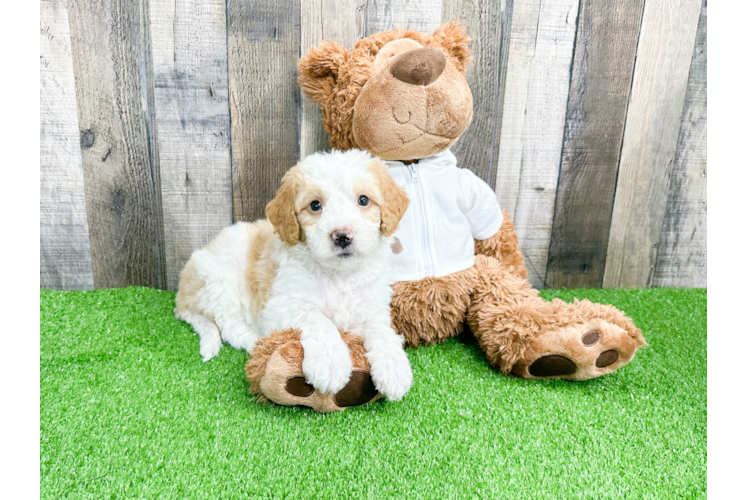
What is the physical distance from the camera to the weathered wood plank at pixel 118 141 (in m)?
2.14

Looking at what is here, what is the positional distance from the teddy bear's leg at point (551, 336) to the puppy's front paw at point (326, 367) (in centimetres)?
65

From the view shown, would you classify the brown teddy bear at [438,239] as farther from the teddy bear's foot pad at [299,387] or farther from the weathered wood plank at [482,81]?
the weathered wood plank at [482,81]

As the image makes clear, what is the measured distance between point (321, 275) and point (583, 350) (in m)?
0.96

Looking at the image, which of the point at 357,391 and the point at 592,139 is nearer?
the point at 357,391

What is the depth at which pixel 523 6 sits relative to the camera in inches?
88.4

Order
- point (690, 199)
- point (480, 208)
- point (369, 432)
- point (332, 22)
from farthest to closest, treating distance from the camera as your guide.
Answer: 1. point (690, 199)
2. point (332, 22)
3. point (480, 208)
4. point (369, 432)

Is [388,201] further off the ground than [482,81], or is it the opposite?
[482,81]

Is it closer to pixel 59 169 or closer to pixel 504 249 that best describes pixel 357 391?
pixel 504 249

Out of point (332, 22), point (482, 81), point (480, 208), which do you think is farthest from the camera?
point (482, 81)

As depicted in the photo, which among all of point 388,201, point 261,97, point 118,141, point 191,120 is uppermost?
point 261,97

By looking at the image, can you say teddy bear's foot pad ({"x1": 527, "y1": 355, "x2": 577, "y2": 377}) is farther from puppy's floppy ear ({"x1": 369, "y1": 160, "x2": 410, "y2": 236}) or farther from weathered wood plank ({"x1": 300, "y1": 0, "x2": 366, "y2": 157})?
weathered wood plank ({"x1": 300, "y1": 0, "x2": 366, "y2": 157})

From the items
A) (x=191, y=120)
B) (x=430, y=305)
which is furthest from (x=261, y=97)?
(x=430, y=305)

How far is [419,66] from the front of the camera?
66.8 inches

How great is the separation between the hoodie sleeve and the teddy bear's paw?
0.56 m
